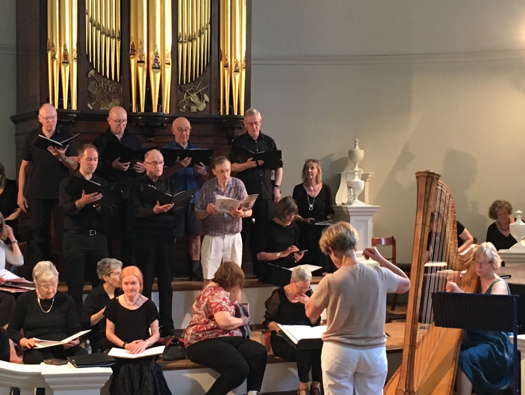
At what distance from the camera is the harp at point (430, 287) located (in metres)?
5.10

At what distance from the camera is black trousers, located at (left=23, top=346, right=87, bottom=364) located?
233 inches

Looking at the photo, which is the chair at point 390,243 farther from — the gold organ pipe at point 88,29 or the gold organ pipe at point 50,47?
the gold organ pipe at point 50,47

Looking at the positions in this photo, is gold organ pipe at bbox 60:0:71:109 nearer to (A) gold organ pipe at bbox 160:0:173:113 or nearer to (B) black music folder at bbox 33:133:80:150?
(A) gold organ pipe at bbox 160:0:173:113

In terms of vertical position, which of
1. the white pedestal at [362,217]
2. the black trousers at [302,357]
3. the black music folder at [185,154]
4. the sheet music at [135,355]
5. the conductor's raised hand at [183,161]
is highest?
the black music folder at [185,154]

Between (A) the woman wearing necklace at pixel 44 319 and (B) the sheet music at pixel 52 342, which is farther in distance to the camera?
(A) the woman wearing necklace at pixel 44 319

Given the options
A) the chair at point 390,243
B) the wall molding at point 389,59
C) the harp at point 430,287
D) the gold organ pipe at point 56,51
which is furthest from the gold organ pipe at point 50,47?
the harp at point 430,287

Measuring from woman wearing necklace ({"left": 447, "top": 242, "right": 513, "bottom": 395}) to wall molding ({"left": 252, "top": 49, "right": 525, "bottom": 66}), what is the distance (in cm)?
428

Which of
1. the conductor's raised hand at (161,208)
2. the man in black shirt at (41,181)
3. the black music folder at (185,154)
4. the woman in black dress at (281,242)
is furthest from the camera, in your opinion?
the woman in black dress at (281,242)

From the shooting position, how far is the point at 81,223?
6895mm

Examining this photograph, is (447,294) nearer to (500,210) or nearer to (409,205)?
(500,210)

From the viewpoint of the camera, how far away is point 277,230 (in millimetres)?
7703

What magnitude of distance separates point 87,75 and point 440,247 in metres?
3.77

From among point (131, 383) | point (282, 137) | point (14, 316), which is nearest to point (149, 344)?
point (131, 383)

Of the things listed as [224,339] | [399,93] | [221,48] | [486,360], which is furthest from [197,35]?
[486,360]
